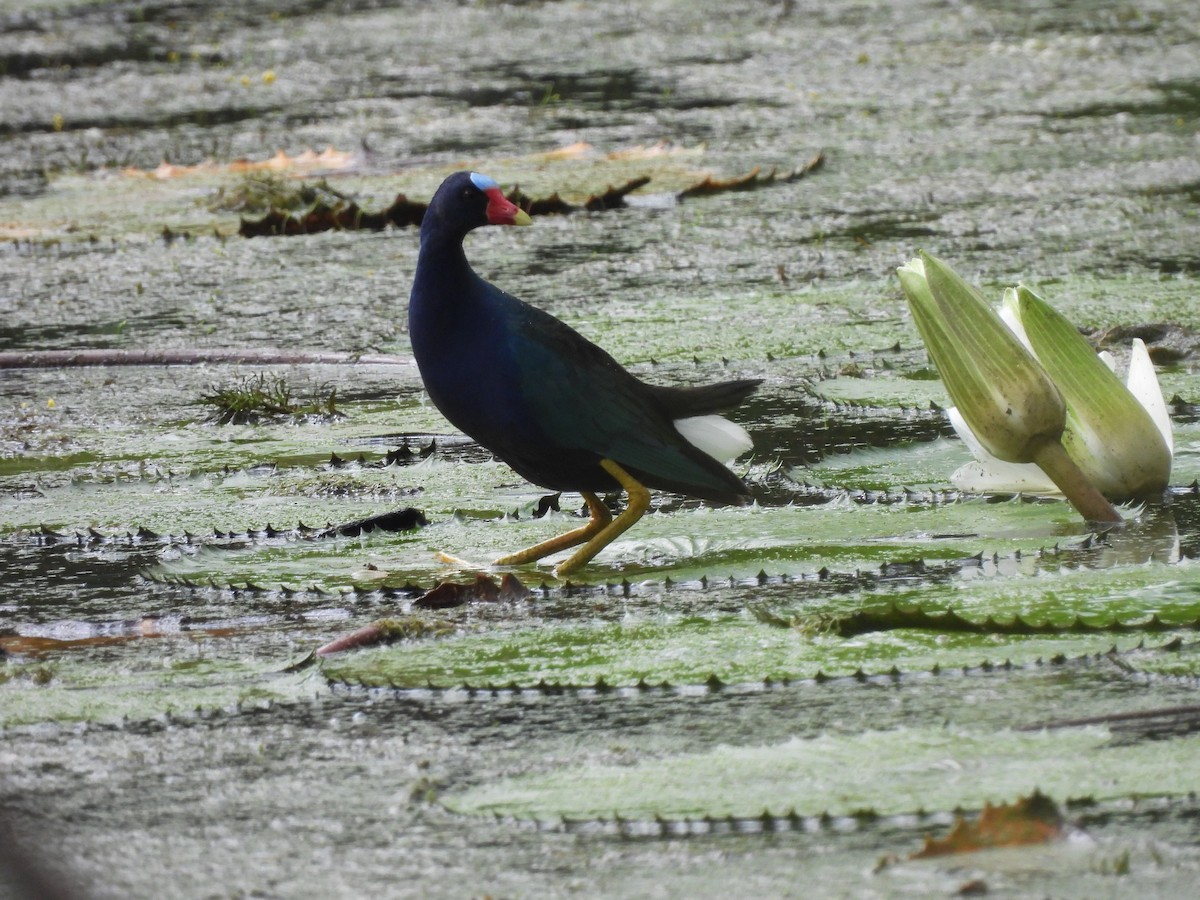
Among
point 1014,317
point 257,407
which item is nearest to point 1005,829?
point 1014,317

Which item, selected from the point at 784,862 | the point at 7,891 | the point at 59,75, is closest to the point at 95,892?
the point at 7,891

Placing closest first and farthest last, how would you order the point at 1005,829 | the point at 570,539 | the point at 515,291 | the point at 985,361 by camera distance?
the point at 1005,829
the point at 985,361
the point at 570,539
the point at 515,291

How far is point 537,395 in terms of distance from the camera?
2924 millimetres

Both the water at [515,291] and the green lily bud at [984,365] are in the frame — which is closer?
the water at [515,291]

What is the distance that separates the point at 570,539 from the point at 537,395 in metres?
0.25

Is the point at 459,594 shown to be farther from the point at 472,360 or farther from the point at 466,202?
the point at 466,202

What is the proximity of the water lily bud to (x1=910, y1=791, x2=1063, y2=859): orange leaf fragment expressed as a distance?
3.70 ft

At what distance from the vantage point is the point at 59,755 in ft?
7.07

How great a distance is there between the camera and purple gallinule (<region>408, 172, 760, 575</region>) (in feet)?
9.59

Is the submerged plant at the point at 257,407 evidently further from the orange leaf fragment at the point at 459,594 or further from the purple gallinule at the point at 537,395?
the orange leaf fragment at the point at 459,594

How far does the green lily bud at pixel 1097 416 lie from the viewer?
113 inches

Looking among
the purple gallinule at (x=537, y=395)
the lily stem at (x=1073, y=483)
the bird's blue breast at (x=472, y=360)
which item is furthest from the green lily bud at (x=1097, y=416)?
the bird's blue breast at (x=472, y=360)

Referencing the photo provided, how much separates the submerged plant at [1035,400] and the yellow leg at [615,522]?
0.54 metres

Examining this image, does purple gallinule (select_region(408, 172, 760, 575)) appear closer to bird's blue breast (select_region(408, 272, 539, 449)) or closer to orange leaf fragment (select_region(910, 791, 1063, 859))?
bird's blue breast (select_region(408, 272, 539, 449))
